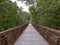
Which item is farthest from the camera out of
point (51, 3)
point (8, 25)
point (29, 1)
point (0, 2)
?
point (29, 1)

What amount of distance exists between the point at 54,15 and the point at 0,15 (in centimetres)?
744

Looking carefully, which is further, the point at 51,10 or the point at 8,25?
the point at 8,25

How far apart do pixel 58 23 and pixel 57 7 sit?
2234 millimetres

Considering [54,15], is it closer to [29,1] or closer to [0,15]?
[0,15]

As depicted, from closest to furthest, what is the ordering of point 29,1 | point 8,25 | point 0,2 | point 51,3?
1. point 0,2
2. point 51,3
3. point 8,25
4. point 29,1

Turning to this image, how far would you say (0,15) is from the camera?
2544 centimetres

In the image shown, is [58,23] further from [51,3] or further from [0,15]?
[0,15]

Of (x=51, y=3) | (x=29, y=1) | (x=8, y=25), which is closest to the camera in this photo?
(x=51, y=3)

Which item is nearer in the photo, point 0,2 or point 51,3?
point 0,2

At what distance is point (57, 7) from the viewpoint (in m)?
A: 25.3

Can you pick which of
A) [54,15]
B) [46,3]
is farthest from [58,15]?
[46,3]

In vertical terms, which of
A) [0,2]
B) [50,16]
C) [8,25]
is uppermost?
[0,2]

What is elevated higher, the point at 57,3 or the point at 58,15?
the point at 57,3

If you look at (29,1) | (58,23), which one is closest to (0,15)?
(58,23)
